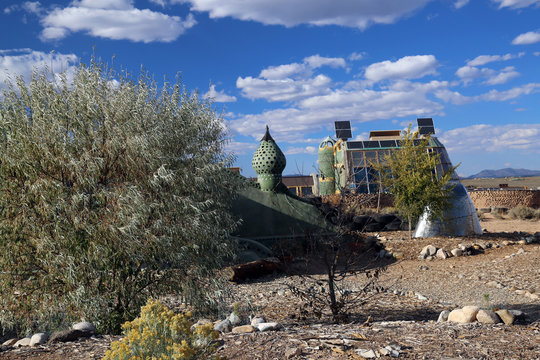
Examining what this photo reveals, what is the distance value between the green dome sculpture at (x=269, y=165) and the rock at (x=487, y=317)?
9416 mm

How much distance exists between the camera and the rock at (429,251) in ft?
44.5

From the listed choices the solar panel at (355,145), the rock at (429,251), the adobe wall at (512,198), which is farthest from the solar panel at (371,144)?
the rock at (429,251)

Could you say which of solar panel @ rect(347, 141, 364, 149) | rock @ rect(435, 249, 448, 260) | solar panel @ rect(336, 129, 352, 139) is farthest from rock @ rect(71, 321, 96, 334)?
solar panel @ rect(336, 129, 352, 139)

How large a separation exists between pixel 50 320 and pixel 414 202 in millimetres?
12949

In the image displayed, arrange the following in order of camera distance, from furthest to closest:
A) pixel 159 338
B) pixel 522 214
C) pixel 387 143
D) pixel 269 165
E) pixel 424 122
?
1. pixel 424 122
2. pixel 387 143
3. pixel 522 214
4. pixel 269 165
5. pixel 159 338

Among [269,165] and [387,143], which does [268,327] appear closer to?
[269,165]

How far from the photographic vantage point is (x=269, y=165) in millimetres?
14844

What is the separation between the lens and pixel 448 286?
10172mm

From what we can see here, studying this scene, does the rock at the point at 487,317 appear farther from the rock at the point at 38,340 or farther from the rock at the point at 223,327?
the rock at the point at 38,340

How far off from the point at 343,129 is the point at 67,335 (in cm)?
2737

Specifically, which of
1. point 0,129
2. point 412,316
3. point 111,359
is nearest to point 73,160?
point 0,129

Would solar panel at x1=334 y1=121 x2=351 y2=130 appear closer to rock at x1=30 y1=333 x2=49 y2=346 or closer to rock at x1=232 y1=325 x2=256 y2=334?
rock at x1=232 y1=325 x2=256 y2=334

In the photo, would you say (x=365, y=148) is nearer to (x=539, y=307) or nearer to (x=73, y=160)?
(x=539, y=307)

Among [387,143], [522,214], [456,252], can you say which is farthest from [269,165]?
[522,214]
